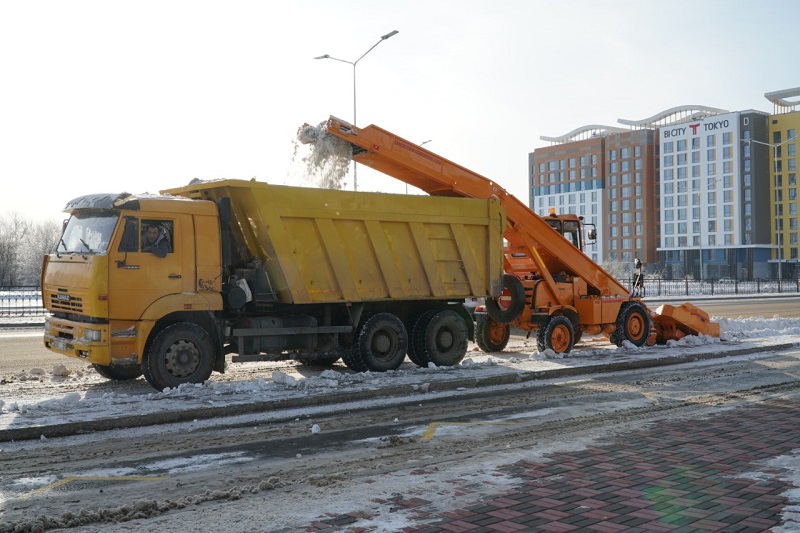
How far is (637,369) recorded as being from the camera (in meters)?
13.5

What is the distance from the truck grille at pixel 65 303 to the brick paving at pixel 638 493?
6521mm

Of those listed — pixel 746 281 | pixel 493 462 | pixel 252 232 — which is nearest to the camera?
pixel 493 462

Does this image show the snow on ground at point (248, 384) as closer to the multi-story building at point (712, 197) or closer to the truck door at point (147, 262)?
the truck door at point (147, 262)

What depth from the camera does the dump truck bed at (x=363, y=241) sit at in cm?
1148

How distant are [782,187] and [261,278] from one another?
113 metres

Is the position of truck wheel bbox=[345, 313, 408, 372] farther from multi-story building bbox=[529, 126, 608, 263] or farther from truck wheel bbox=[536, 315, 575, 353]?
multi-story building bbox=[529, 126, 608, 263]

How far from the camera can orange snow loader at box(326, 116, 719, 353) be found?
1391 cm

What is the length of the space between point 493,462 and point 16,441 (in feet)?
16.1

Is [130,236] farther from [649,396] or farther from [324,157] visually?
[649,396]

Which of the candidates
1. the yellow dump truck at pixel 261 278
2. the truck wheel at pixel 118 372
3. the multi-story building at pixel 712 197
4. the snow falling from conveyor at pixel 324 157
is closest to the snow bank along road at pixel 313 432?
the truck wheel at pixel 118 372

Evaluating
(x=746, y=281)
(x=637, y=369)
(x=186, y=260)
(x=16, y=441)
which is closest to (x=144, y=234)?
(x=186, y=260)

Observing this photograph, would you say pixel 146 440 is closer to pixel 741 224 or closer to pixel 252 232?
pixel 252 232

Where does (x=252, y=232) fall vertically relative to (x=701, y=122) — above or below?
below

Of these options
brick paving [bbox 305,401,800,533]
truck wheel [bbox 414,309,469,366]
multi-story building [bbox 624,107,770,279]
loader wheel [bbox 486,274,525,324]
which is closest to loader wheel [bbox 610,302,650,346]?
loader wheel [bbox 486,274,525,324]
